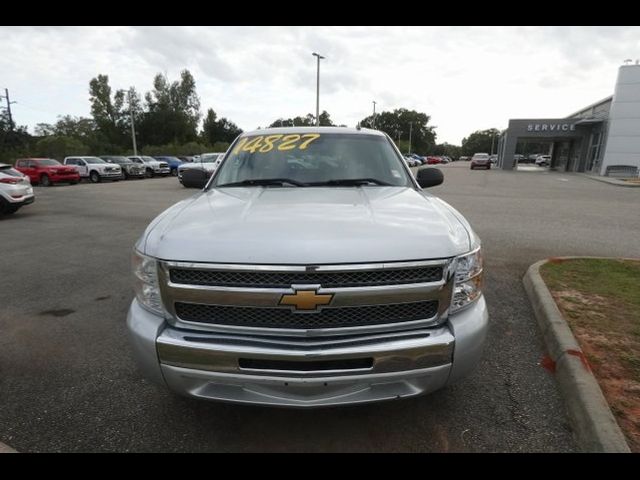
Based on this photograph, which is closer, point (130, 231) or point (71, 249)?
point (71, 249)

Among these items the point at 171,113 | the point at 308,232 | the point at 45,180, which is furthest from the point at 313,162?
the point at 171,113

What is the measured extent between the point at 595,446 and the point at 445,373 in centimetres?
93

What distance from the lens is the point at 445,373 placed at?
1940 millimetres

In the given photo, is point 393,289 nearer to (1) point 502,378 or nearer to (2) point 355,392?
(2) point 355,392

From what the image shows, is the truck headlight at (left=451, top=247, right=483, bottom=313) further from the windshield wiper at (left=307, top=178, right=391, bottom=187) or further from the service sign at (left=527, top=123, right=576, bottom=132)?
the service sign at (left=527, top=123, right=576, bottom=132)

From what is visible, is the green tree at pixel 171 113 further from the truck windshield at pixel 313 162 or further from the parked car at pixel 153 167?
the truck windshield at pixel 313 162

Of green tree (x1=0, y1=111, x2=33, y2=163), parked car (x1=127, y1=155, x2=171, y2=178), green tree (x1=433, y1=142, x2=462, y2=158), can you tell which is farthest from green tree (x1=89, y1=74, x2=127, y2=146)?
green tree (x1=433, y1=142, x2=462, y2=158)

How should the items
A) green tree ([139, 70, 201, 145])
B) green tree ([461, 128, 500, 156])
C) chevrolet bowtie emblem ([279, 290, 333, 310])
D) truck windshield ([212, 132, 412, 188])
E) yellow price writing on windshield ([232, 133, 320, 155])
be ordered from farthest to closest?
1. green tree ([461, 128, 500, 156])
2. green tree ([139, 70, 201, 145])
3. yellow price writing on windshield ([232, 133, 320, 155])
4. truck windshield ([212, 132, 412, 188])
5. chevrolet bowtie emblem ([279, 290, 333, 310])

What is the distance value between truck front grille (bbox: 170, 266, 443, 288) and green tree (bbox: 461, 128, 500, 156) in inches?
5226

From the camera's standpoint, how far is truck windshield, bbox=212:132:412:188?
310 cm

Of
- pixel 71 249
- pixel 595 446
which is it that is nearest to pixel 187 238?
pixel 595 446

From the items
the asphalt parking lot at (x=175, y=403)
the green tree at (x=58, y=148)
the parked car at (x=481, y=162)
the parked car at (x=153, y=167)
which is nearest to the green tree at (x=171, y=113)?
the green tree at (x=58, y=148)

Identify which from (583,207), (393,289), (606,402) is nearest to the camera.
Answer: (393,289)

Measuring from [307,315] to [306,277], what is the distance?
0.20m
